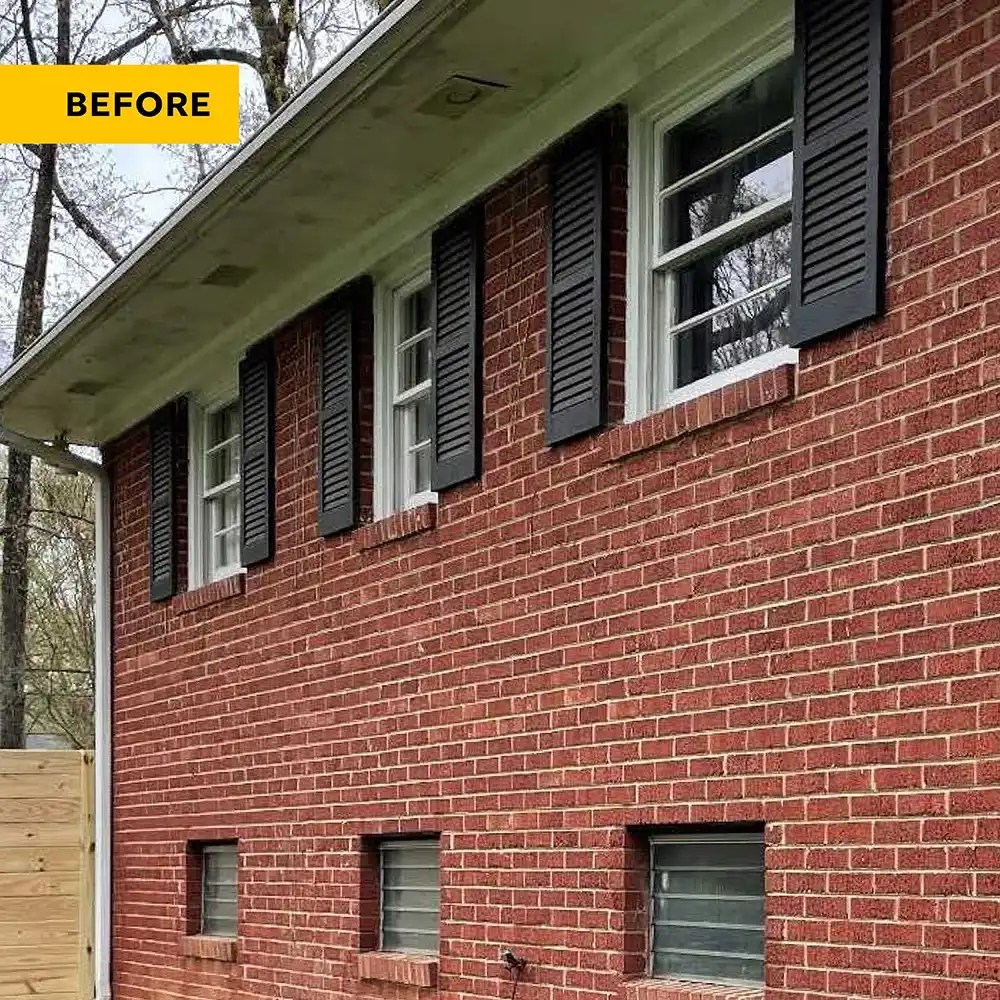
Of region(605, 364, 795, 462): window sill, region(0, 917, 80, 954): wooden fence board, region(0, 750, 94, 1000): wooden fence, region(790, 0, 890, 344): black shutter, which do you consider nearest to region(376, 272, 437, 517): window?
region(605, 364, 795, 462): window sill

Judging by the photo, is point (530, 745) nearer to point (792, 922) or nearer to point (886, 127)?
point (792, 922)

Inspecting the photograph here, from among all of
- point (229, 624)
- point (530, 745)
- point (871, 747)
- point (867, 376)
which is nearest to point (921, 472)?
point (867, 376)

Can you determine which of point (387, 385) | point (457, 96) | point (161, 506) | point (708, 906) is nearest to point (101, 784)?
point (161, 506)

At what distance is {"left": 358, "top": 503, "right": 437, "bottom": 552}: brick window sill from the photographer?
8867mm

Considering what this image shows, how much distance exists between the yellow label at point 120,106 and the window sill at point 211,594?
5.33 m

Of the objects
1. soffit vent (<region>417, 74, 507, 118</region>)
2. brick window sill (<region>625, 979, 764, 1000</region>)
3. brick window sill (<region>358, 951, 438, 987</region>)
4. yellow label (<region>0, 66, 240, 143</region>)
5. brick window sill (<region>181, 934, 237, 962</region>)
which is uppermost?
yellow label (<region>0, 66, 240, 143</region>)

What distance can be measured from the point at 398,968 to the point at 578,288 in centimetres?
321

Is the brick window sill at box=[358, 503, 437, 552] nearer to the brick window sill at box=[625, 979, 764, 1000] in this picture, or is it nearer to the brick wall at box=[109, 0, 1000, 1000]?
the brick wall at box=[109, 0, 1000, 1000]

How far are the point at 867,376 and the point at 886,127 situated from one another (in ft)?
2.39

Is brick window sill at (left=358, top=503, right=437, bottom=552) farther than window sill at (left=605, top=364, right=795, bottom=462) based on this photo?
Yes

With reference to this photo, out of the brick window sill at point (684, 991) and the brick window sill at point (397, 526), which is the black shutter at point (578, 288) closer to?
the brick window sill at point (397, 526)

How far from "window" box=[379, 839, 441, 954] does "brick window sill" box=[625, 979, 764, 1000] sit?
1928 millimetres

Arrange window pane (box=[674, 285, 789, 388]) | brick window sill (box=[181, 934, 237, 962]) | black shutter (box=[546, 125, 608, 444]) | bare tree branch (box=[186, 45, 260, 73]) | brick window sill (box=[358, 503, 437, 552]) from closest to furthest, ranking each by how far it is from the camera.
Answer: window pane (box=[674, 285, 789, 388]) → black shutter (box=[546, 125, 608, 444]) → brick window sill (box=[358, 503, 437, 552]) → brick window sill (box=[181, 934, 237, 962]) → bare tree branch (box=[186, 45, 260, 73])

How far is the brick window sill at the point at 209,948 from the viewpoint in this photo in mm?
11094
